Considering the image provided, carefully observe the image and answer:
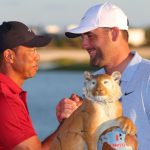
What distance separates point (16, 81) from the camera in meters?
5.59

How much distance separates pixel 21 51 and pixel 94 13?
573 millimetres

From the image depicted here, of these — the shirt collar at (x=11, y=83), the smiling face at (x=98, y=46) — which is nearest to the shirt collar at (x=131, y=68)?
the smiling face at (x=98, y=46)

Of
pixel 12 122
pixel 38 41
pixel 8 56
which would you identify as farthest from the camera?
pixel 38 41

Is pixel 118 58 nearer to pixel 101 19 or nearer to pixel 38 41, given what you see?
pixel 101 19

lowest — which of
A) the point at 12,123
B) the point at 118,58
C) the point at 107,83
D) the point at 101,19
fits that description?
the point at 12,123

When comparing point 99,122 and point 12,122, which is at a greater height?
point 99,122

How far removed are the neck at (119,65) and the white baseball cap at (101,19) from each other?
0.22 metres

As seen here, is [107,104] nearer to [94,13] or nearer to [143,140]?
[143,140]

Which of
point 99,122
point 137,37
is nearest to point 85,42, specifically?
point 99,122

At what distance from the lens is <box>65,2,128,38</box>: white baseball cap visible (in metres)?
5.54

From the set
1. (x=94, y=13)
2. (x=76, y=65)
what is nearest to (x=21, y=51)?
(x=94, y=13)

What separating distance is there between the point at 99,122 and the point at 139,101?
2.55 feet

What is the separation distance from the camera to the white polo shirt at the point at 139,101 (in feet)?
17.6

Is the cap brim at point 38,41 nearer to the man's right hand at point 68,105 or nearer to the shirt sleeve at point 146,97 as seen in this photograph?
the man's right hand at point 68,105
